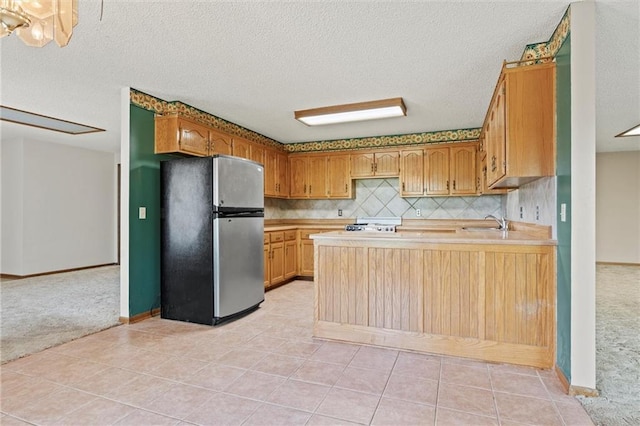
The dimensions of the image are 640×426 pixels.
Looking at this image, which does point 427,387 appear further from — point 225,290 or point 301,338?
point 225,290

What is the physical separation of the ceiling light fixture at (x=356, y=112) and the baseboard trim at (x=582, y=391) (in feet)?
9.48

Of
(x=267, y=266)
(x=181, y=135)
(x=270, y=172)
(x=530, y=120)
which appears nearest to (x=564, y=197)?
(x=530, y=120)

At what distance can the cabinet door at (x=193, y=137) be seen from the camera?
385cm

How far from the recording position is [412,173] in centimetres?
544

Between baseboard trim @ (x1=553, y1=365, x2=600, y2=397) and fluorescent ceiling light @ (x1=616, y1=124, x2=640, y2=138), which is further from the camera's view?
fluorescent ceiling light @ (x1=616, y1=124, x2=640, y2=138)

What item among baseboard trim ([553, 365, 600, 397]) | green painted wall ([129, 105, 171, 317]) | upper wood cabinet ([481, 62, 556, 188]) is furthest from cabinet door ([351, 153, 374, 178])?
baseboard trim ([553, 365, 600, 397])

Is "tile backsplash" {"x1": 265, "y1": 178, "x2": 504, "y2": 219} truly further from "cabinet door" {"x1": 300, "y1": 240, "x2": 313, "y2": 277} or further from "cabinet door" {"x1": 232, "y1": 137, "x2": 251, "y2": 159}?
"cabinet door" {"x1": 232, "y1": 137, "x2": 251, "y2": 159}

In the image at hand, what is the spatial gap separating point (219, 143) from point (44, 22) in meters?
2.95

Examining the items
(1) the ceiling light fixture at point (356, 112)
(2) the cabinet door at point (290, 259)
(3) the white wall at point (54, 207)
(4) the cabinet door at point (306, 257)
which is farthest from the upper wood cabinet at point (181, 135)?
(3) the white wall at point (54, 207)

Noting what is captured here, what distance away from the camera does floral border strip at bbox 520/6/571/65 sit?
2168 mm

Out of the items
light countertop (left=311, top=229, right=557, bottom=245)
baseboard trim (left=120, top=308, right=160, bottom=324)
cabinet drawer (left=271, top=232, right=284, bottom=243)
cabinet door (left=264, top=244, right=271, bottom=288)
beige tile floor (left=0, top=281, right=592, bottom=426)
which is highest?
light countertop (left=311, top=229, right=557, bottom=245)

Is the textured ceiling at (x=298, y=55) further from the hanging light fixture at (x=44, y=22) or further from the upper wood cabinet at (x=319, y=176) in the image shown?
the upper wood cabinet at (x=319, y=176)

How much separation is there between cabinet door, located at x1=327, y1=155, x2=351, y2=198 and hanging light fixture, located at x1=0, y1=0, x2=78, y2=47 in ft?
14.9

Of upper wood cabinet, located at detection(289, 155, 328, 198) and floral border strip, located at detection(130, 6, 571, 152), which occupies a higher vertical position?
floral border strip, located at detection(130, 6, 571, 152)
